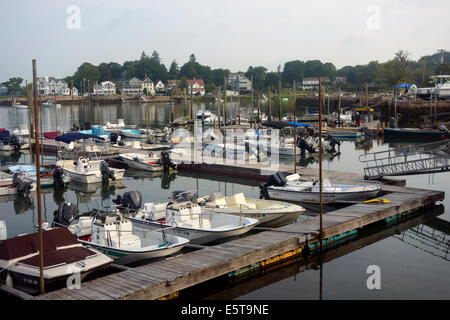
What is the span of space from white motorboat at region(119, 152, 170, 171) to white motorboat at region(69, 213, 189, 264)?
1903 centimetres

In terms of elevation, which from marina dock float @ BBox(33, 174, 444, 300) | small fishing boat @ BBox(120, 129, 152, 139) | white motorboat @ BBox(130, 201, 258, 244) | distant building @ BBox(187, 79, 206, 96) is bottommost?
marina dock float @ BBox(33, 174, 444, 300)

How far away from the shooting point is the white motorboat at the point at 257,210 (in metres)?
21.7

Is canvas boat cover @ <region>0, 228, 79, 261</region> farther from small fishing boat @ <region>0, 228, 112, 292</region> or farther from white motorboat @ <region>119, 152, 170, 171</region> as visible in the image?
white motorboat @ <region>119, 152, 170, 171</region>

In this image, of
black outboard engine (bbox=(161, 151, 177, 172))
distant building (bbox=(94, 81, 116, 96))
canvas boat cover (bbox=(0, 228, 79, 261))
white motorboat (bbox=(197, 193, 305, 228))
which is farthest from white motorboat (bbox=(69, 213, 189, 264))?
distant building (bbox=(94, 81, 116, 96))

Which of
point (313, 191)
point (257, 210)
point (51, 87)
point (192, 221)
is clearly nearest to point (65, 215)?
point (192, 221)

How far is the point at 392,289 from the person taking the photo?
15750mm

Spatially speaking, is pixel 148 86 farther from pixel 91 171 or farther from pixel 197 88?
pixel 91 171

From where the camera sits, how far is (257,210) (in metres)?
21.9

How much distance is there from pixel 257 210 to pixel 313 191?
16.4ft

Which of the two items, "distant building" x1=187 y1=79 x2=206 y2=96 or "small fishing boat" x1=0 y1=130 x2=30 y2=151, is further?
"distant building" x1=187 y1=79 x2=206 y2=96

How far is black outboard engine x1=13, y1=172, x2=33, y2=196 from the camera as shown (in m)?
29.9

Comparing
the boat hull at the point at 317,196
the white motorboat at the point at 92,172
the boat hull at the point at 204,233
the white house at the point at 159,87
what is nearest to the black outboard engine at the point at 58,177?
the white motorboat at the point at 92,172

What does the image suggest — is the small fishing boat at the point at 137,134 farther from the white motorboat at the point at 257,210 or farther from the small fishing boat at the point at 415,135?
the white motorboat at the point at 257,210
